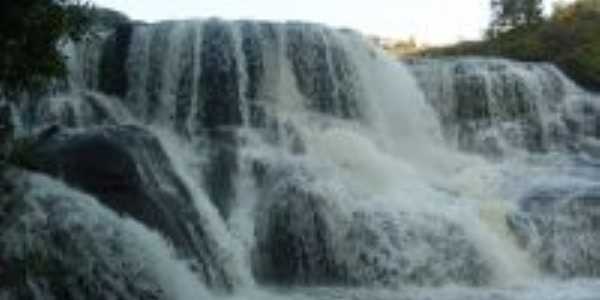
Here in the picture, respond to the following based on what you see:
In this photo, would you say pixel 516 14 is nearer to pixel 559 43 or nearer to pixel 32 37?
pixel 559 43

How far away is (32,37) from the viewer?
10.6 meters

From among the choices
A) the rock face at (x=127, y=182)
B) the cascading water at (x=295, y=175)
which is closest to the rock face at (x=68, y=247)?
the cascading water at (x=295, y=175)

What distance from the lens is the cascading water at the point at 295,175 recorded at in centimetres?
1362

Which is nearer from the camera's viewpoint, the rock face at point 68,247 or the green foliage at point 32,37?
the green foliage at point 32,37

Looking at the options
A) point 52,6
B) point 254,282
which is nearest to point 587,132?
point 254,282

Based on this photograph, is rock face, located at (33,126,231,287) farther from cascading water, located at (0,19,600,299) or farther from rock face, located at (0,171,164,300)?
rock face, located at (0,171,164,300)

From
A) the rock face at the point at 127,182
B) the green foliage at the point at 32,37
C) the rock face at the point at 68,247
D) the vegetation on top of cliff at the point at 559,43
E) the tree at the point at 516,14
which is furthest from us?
the tree at the point at 516,14

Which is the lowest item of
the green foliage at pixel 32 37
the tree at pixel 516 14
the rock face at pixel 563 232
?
the rock face at pixel 563 232

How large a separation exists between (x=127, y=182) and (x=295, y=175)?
366 centimetres

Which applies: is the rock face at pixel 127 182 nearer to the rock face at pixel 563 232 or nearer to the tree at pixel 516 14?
the rock face at pixel 563 232

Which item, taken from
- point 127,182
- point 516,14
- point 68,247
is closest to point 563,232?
point 127,182

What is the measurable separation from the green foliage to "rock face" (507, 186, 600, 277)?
9.65 metres

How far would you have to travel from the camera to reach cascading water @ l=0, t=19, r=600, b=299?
13.6 m

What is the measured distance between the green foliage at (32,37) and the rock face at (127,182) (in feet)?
12.0
